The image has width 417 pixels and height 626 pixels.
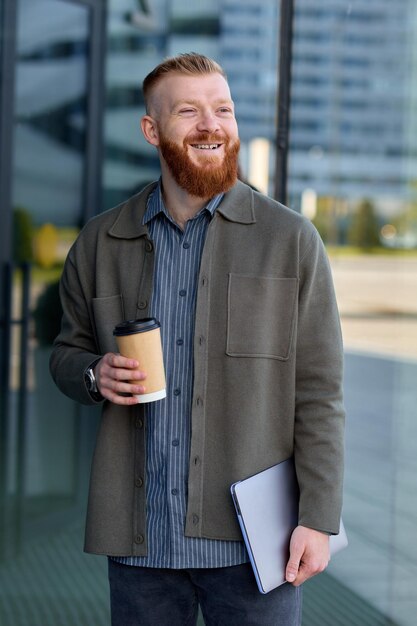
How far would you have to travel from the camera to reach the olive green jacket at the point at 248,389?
1.65 m

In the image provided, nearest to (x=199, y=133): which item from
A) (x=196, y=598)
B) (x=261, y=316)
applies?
(x=261, y=316)

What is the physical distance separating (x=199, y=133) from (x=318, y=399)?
0.46 m

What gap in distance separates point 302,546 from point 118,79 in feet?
10.5

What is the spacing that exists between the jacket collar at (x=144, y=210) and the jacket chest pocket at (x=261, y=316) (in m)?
0.11

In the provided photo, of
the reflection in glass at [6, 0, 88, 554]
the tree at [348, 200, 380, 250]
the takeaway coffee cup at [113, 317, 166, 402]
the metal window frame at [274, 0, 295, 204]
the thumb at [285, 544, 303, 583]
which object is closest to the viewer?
the takeaway coffee cup at [113, 317, 166, 402]

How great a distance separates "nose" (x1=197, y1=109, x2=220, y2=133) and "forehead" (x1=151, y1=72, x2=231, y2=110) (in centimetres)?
2

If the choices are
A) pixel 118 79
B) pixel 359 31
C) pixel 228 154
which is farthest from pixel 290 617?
pixel 118 79

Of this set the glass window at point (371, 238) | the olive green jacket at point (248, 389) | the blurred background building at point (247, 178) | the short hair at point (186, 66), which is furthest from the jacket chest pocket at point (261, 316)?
the glass window at point (371, 238)

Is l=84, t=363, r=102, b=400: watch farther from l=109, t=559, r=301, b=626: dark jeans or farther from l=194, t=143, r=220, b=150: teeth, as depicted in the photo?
l=194, t=143, r=220, b=150: teeth

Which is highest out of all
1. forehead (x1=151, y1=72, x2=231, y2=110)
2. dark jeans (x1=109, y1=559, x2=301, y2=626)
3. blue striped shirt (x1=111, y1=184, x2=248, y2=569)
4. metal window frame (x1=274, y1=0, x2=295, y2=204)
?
metal window frame (x1=274, y1=0, x2=295, y2=204)

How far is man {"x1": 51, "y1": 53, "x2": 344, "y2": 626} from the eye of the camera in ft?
5.40

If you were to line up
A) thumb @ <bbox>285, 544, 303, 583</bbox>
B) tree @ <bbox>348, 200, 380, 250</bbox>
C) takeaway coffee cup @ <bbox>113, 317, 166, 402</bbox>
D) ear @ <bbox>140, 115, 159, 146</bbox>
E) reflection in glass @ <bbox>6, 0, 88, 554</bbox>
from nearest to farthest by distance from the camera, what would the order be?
takeaway coffee cup @ <bbox>113, 317, 166, 402</bbox>, thumb @ <bbox>285, 544, 303, 583</bbox>, ear @ <bbox>140, 115, 159, 146</bbox>, tree @ <bbox>348, 200, 380, 250</bbox>, reflection in glass @ <bbox>6, 0, 88, 554</bbox>

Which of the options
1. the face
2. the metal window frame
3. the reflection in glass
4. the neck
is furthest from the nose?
the reflection in glass

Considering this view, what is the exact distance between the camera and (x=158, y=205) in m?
1.76
